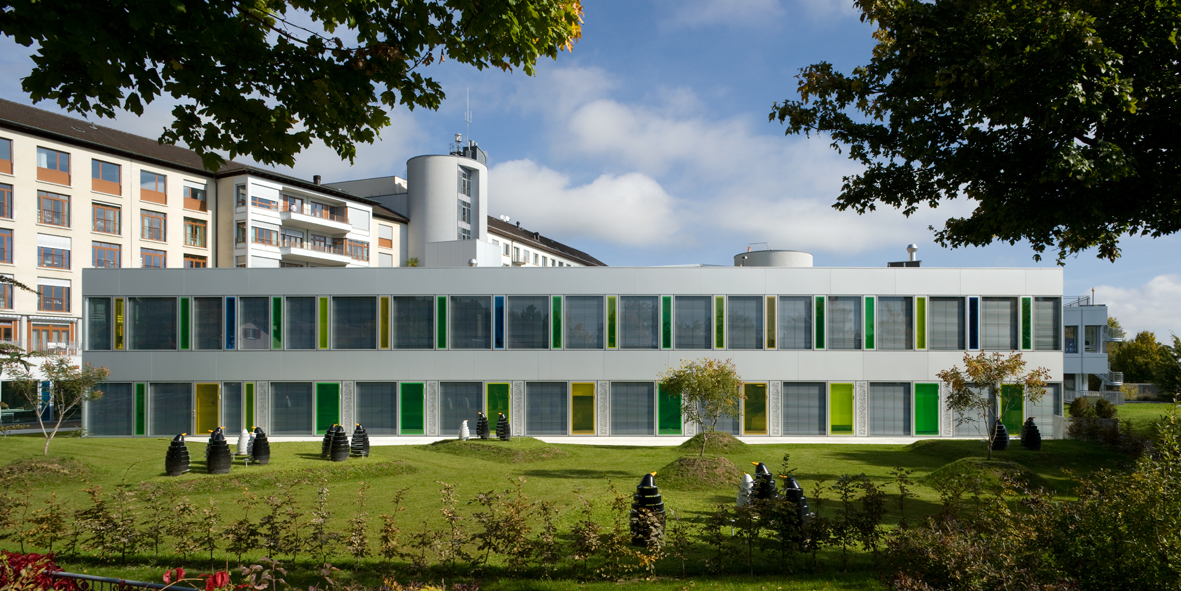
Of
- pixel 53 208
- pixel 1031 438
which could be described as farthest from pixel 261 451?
pixel 53 208

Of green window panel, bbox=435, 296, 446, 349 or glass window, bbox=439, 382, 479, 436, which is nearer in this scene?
glass window, bbox=439, 382, 479, 436

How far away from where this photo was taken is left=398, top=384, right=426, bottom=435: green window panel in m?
25.4

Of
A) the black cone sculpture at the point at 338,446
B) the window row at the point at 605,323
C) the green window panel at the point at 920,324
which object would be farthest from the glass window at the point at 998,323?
the black cone sculpture at the point at 338,446

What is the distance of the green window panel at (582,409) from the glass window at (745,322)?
6.14m

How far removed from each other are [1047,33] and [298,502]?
1492 centimetres

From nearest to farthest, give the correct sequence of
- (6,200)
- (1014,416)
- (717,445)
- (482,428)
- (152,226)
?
(717,445)
(482,428)
(1014,416)
(6,200)
(152,226)

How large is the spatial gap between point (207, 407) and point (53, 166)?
23.1m

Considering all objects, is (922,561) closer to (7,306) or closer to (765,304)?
(765,304)

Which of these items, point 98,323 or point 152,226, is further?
point 152,226

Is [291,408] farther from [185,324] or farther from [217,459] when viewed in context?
[217,459]

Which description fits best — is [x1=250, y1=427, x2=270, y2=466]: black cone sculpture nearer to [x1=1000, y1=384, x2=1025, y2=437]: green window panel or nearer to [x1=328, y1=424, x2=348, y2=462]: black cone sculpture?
[x1=328, y1=424, x2=348, y2=462]: black cone sculpture

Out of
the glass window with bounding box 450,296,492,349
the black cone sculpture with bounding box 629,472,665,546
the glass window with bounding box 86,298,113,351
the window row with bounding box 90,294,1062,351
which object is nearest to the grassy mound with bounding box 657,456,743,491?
the black cone sculpture with bounding box 629,472,665,546

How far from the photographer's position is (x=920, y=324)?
25578 millimetres

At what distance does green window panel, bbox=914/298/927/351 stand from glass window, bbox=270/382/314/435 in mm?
24780
